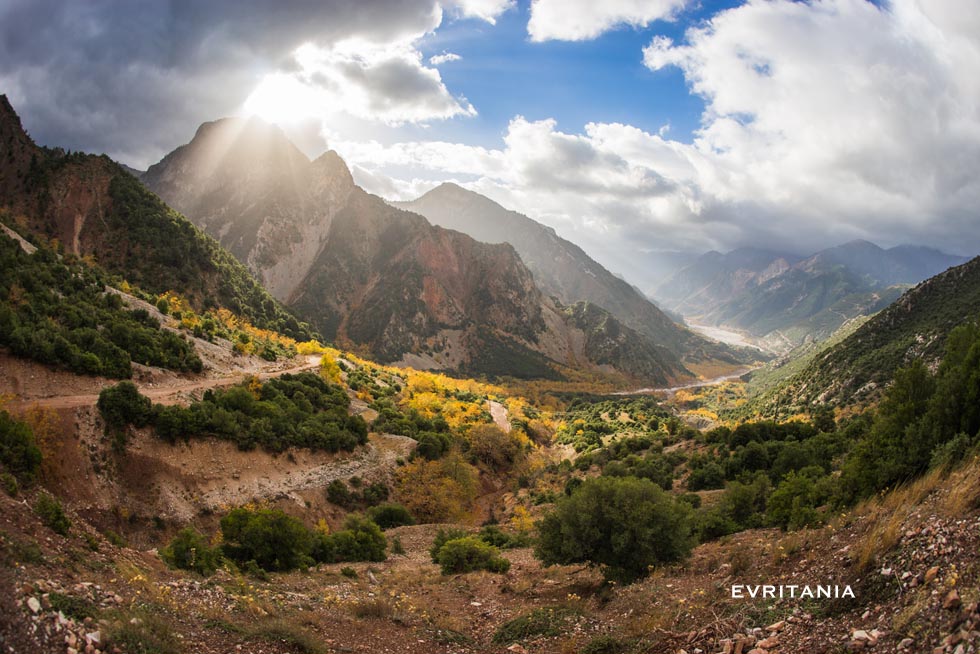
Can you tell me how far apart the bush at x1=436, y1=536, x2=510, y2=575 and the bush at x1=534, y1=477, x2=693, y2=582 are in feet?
14.7

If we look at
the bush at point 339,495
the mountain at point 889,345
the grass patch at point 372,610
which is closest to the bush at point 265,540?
the grass patch at point 372,610

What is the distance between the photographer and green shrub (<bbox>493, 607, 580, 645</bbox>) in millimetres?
14234

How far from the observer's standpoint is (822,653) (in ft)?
27.0

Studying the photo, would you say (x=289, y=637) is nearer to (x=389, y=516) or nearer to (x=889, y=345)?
(x=389, y=516)

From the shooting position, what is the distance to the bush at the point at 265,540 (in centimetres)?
2109

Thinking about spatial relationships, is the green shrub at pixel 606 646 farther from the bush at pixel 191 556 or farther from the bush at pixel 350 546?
the bush at pixel 350 546

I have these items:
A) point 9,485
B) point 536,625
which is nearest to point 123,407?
point 9,485

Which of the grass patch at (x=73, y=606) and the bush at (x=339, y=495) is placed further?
the bush at (x=339, y=495)

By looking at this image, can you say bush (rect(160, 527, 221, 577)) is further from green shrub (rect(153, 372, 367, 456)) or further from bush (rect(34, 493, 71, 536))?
green shrub (rect(153, 372, 367, 456))

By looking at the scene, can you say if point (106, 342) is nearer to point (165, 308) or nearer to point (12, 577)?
point (165, 308)

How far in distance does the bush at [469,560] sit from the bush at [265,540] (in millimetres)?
6408

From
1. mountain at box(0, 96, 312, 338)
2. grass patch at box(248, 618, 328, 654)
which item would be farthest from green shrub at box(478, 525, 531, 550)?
mountain at box(0, 96, 312, 338)

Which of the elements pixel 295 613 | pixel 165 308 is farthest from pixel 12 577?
pixel 165 308

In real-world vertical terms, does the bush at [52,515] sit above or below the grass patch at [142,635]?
above
